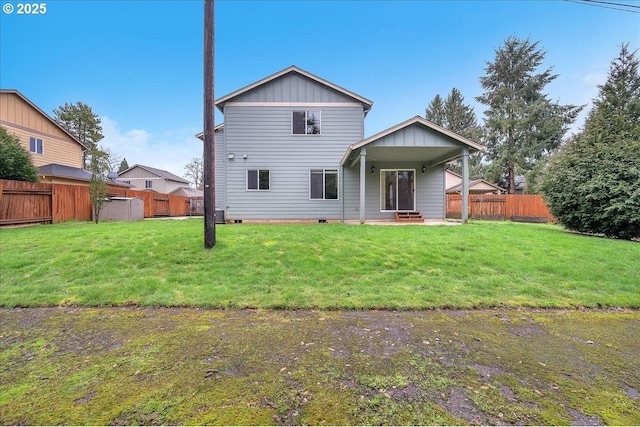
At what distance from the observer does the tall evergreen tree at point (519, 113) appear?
27.9 meters

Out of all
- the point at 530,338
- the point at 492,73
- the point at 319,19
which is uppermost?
the point at 492,73

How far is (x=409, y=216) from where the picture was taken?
13164 mm

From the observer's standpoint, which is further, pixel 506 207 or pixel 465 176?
pixel 506 207

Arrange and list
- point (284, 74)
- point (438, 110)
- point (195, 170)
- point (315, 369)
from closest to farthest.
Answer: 1. point (315, 369)
2. point (284, 74)
3. point (438, 110)
4. point (195, 170)

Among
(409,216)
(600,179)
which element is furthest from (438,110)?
(600,179)

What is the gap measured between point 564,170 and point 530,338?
10.6 meters

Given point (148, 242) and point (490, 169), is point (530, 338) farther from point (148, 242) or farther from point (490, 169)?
point (490, 169)

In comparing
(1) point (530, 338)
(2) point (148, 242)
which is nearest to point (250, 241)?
(2) point (148, 242)

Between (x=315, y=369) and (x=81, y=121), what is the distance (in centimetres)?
5278

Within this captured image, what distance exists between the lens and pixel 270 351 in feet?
9.15

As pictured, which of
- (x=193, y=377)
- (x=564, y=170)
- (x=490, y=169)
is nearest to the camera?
(x=193, y=377)

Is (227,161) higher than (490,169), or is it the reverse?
(490,169)

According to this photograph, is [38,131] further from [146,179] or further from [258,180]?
[146,179]

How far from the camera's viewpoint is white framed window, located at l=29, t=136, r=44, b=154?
63.8ft
